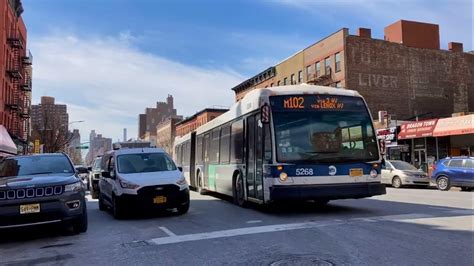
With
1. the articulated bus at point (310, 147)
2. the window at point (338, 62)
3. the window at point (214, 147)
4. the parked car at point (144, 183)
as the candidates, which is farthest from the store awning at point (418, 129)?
the parked car at point (144, 183)

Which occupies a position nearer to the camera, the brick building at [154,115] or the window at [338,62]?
the window at [338,62]

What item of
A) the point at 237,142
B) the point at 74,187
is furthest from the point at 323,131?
the point at 74,187

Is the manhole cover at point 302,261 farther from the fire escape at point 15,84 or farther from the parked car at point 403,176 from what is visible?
the fire escape at point 15,84

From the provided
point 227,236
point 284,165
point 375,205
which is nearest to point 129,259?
point 227,236

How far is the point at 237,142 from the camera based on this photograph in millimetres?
14625

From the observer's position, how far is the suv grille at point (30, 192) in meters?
8.95

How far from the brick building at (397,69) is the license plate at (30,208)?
39380 millimetres

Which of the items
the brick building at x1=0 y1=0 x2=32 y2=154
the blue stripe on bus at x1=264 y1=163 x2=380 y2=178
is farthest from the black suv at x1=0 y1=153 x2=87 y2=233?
the brick building at x1=0 y1=0 x2=32 y2=154

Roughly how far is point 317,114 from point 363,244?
481 centimetres

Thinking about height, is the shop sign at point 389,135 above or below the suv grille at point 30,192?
above

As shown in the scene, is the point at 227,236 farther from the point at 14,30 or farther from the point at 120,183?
the point at 14,30

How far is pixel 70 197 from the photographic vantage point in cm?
935

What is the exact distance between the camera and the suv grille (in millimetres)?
8945

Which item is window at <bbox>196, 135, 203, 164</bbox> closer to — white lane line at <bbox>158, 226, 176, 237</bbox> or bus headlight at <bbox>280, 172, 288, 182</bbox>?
bus headlight at <bbox>280, 172, 288, 182</bbox>
